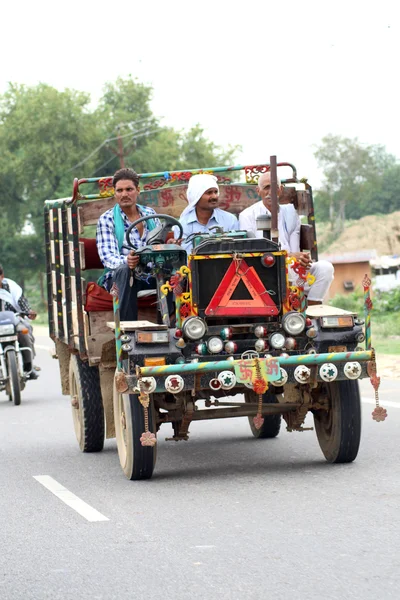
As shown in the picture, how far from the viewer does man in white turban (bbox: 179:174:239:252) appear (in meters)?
9.55

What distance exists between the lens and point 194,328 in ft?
27.7

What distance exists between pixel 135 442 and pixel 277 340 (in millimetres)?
1198

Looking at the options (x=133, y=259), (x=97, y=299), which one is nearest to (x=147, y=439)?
(x=133, y=259)

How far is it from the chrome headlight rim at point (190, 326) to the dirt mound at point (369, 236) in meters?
88.0

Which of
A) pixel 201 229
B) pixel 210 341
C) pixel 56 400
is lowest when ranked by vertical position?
pixel 56 400

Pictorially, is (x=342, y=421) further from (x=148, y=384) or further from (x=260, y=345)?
(x=148, y=384)

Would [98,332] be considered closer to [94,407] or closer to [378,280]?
[94,407]

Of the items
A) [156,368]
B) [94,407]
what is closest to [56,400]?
[94,407]

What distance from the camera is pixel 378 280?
240 feet

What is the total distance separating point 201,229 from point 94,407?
197 centimetres

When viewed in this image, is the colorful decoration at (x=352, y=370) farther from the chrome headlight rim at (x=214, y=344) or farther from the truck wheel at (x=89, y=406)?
the truck wheel at (x=89, y=406)

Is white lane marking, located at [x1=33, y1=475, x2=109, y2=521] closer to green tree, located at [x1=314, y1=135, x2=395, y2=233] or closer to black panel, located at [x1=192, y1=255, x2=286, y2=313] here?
black panel, located at [x1=192, y1=255, x2=286, y2=313]

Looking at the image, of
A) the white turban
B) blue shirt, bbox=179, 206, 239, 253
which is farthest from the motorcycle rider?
the white turban

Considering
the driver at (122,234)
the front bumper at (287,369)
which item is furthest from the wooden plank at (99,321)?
the front bumper at (287,369)
